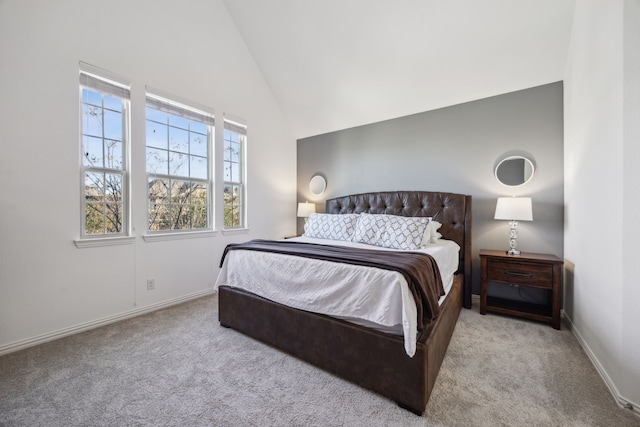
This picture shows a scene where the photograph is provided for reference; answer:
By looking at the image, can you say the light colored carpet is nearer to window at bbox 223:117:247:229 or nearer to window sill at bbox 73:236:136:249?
window sill at bbox 73:236:136:249

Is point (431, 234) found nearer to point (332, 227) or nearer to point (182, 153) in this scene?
point (332, 227)

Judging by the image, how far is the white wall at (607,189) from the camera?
144cm

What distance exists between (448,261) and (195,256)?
285 centimetres

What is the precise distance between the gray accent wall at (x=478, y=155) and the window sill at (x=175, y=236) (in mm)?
2125

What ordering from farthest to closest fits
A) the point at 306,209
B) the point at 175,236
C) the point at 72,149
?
the point at 306,209, the point at 175,236, the point at 72,149

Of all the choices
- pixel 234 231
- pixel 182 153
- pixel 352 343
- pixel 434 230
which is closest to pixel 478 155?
pixel 434 230

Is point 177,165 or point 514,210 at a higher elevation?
point 177,165

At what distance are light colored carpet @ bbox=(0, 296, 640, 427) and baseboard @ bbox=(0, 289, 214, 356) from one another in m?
0.08

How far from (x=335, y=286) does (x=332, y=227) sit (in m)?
1.61

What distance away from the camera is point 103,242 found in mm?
2463

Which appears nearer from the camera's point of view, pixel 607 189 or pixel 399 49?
pixel 607 189

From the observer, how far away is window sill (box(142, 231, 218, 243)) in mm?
2811

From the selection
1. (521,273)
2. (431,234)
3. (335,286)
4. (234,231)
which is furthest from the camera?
(234,231)

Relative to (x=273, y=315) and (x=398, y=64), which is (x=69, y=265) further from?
(x=398, y=64)
